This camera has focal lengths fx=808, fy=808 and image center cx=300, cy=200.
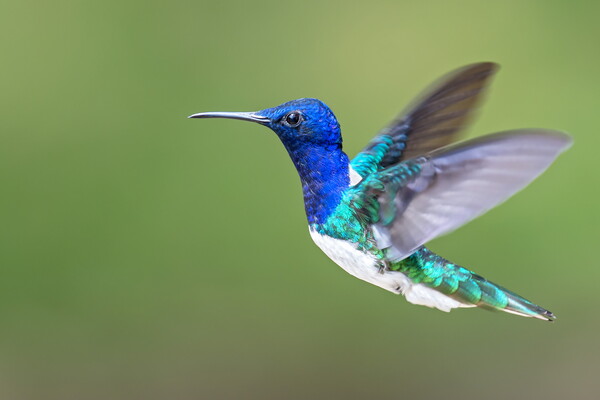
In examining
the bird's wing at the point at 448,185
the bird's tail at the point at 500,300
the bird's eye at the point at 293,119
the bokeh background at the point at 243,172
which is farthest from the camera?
the bokeh background at the point at 243,172

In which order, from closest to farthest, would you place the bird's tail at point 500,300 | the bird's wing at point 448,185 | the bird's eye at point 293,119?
the bird's wing at point 448,185, the bird's eye at point 293,119, the bird's tail at point 500,300

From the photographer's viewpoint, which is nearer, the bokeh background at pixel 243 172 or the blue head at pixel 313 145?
the blue head at pixel 313 145

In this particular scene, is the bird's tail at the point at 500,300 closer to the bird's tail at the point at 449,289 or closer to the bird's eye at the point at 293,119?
the bird's tail at the point at 449,289

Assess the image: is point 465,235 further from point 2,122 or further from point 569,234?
point 2,122

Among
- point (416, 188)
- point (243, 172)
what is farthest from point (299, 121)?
point (243, 172)

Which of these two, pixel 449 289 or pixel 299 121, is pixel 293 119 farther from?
pixel 449 289

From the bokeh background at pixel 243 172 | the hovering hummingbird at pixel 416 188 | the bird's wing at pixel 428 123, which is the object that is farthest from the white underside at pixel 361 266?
the bokeh background at pixel 243 172

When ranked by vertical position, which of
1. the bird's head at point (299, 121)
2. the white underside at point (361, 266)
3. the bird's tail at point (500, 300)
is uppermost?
the bird's head at point (299, 121)
